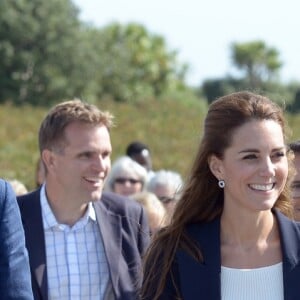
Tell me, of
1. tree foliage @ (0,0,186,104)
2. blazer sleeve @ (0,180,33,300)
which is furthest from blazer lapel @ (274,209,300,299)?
tree foliage @ (0,0,186,104)

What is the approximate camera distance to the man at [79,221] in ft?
18.2

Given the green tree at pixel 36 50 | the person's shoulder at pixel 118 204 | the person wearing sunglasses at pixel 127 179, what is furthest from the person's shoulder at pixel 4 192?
the green tree at pixel 36 50

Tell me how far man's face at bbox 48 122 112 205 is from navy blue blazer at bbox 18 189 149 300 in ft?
0.44

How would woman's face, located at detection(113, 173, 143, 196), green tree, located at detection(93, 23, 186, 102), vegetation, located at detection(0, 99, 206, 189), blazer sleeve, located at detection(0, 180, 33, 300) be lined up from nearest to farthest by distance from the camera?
blazer sleeve, located at detection(0, 180, 33, 300), woman's face, located at detection(113, 173, 143, 196), vegetation, located at detection(0, 99, 206, 189), green tree, located at detection(93, 23, 186, 102)

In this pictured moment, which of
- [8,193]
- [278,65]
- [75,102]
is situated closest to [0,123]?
[75,102]

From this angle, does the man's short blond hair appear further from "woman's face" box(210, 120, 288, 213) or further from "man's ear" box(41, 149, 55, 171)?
"woman's face" box(210, 120, 288, 213)

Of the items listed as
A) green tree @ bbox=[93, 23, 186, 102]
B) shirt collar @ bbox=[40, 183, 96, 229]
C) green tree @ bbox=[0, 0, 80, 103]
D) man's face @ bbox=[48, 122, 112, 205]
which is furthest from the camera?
green tree @ bbox=[93, 23, 186, 102]

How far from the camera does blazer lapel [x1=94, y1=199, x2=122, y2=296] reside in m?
5.54

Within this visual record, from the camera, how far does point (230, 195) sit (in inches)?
177

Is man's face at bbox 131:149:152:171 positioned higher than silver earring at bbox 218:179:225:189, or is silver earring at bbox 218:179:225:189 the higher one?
man's face at bbox 131:149:152:171

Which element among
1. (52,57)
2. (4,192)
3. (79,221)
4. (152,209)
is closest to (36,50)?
(52,57)

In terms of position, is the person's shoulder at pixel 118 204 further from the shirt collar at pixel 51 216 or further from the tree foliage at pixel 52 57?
the tree foliage at pixel 52 57

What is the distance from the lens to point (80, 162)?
591 centimetres

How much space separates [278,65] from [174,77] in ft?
42.5
